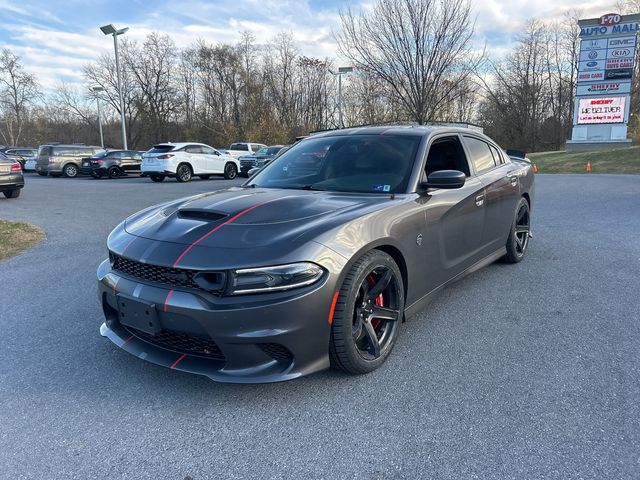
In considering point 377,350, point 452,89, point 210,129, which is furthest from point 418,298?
point 210,129

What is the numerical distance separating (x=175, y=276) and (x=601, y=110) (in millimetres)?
34239

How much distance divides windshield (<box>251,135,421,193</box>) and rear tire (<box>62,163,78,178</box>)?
2571 centimetres

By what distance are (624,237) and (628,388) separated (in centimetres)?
478

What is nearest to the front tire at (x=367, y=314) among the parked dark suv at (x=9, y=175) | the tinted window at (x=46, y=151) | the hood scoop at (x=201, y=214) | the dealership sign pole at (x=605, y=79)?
the hood scoop at (x=201, y=214)

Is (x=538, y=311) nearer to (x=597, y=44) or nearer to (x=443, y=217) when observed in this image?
(x=443, y=217)

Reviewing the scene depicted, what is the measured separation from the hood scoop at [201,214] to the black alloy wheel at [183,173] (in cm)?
1748

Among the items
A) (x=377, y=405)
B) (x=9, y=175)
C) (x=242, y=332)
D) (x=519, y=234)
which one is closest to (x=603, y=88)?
(x=519, y=234)

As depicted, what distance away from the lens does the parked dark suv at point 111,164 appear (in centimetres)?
2367

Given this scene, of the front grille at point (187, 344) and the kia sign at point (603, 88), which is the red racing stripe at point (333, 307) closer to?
the front grille at point (187, 344)

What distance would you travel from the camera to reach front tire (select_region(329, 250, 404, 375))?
2553 mm

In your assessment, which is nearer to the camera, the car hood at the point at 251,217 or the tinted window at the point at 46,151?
the car hood at the point at 251,217

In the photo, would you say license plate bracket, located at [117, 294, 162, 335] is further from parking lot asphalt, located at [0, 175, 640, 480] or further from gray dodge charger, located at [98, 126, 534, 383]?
parking lot asphalt, located at [0, 175, 640, 480]

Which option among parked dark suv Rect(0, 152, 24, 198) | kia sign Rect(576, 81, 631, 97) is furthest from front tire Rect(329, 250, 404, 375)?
kia sign Rect(576, 81, 631, 97)

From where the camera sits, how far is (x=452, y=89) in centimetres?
1892
